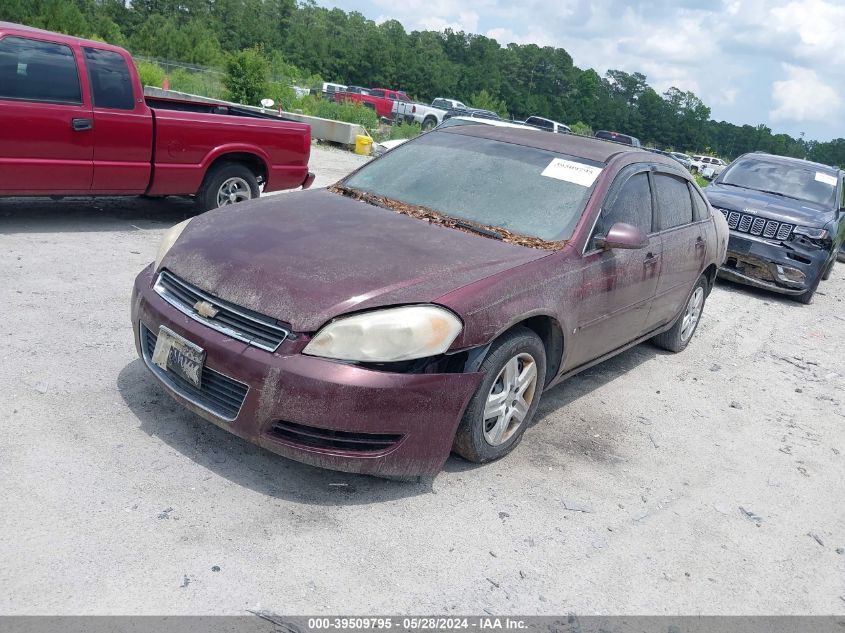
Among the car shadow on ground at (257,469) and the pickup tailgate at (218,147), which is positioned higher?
the pickup tailgate at (218,147)


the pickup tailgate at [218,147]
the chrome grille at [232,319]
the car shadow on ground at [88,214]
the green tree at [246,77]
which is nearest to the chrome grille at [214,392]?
the chrome grille at [232,319]

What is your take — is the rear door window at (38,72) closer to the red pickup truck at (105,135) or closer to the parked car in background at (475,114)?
the red pickup truck at (105,135)

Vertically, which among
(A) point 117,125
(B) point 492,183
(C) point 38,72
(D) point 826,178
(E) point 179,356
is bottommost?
(E) point 179,356

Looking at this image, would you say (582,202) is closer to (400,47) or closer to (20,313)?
(20,313)

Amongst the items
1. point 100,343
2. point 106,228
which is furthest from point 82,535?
point 106,228

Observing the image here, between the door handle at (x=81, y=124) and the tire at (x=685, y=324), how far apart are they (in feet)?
17.9

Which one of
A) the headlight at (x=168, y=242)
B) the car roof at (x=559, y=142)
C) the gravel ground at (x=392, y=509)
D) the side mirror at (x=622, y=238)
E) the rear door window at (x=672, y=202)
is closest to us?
the gravel ground at (x=392, y=509)

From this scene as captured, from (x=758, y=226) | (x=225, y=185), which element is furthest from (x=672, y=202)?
(x=225, y=185)

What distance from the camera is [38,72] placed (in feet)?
22.4

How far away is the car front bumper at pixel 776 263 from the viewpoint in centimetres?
946

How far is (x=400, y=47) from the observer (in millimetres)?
87062

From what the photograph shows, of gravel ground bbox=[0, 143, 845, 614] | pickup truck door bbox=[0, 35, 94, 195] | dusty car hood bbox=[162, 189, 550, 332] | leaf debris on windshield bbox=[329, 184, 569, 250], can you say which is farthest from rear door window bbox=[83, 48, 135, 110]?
dusty car hood bbox=[162, 189, 550, 332]

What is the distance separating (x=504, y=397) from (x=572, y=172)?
5.36 ft

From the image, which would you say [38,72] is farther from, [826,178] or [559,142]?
[826,178]
